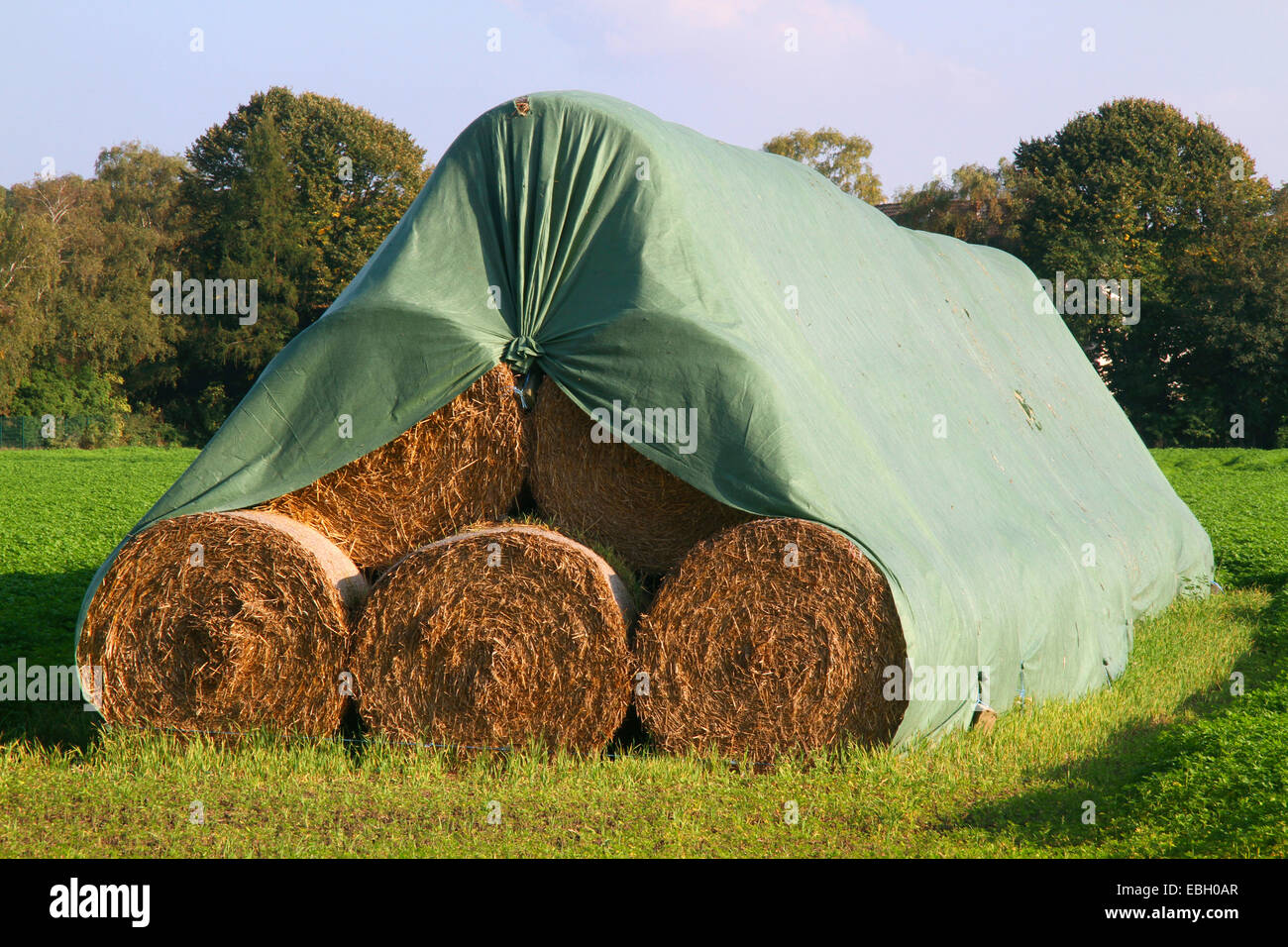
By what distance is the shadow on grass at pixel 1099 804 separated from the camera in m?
5.53

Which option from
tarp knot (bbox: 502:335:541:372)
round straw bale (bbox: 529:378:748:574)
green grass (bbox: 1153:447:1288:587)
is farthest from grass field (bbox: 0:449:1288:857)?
green grass (bbox: 1153:447:1288:587)

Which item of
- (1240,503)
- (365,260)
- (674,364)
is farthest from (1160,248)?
(674,364)

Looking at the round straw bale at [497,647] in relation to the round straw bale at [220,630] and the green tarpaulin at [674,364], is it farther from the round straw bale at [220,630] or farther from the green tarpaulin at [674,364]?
the green tarpaulin at [674,364]

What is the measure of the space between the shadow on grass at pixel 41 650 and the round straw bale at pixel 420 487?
190 cm

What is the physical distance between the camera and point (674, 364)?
23.8 ft

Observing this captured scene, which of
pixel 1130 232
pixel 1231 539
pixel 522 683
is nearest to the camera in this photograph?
pixel 522 683

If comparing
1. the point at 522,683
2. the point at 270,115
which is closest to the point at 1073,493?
the point at 522,683

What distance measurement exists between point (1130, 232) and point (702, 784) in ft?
144

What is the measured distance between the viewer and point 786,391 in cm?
735

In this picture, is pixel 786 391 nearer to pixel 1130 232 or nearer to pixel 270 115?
pixel 1130 232

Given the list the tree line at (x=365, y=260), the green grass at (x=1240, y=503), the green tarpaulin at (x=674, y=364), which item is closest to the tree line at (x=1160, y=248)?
the tree line at (x=365, y=260)

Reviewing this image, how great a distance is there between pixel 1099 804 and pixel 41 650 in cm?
794

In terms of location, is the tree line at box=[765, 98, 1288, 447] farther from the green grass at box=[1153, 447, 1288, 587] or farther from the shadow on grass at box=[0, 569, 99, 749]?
the shadow on grass at box=[0, 569, 99, 749]

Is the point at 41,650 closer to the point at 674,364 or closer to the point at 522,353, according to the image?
the point at 522,353
